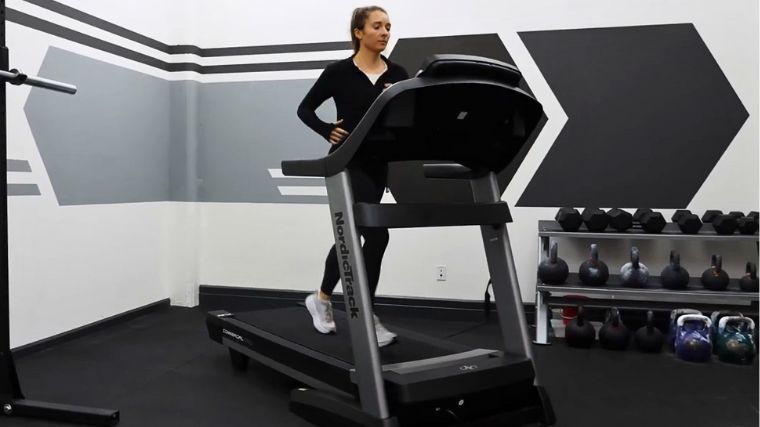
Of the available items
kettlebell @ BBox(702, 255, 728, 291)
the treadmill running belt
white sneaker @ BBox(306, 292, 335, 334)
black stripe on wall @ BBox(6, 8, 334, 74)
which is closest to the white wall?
black stripe on wall @ BBox(6, 8, 334, 74)

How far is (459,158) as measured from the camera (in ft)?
7.14

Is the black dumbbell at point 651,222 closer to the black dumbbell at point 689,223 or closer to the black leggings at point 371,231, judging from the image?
the black dumbbell at point 689,223

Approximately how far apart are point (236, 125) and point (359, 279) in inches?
106

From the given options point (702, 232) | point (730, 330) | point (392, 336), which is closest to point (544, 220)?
point (702, 232)

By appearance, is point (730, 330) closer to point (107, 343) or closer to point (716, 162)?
point (716, 162)

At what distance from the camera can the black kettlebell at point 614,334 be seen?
325cm

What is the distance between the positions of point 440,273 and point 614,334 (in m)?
1.18

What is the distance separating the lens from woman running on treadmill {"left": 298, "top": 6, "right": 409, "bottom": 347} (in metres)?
2.52

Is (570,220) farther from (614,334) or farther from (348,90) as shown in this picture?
Result: (348,90)

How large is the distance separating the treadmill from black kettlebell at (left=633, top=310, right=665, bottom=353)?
1.33 meters

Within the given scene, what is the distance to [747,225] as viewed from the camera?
3.30 meters

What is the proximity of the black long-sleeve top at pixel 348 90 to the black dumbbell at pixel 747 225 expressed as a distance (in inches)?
78.0

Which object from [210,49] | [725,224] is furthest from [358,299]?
[210,49]

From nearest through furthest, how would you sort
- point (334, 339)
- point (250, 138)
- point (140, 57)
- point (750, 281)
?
point (334, 339)
point (750, 281)
point (140, 57)
point (250, 138)
